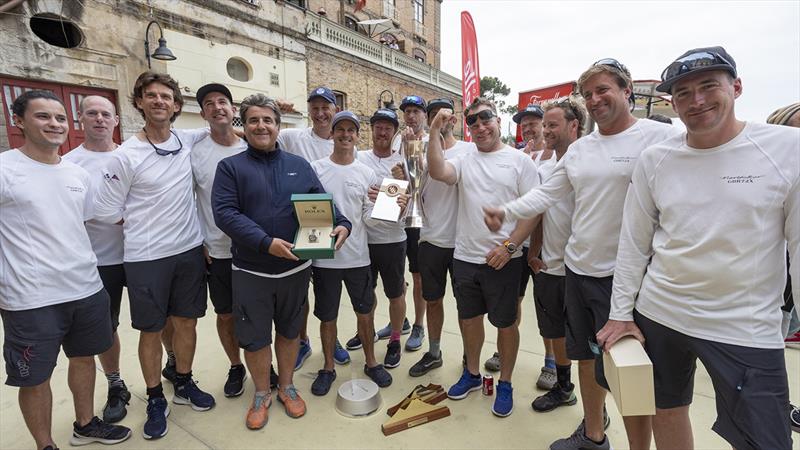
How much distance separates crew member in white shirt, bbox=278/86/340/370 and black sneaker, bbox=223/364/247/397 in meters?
0.49

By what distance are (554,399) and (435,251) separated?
1.39m

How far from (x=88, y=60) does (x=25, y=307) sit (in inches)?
320

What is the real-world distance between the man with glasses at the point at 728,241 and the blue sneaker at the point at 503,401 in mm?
1314

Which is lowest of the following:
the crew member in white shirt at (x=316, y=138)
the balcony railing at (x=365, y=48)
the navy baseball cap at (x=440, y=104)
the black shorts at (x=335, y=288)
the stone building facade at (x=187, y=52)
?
the black shorts at (x=335, y=288)

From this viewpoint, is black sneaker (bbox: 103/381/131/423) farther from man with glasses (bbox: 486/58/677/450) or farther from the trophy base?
man with glasses (bbox: 486/58/677/450)

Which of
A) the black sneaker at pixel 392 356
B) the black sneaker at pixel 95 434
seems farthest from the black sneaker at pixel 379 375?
the black sneaker at pixel 95 434

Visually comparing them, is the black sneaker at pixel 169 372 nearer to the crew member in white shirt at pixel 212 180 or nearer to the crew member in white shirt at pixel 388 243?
the crew member in white shirt at pixel 212 180

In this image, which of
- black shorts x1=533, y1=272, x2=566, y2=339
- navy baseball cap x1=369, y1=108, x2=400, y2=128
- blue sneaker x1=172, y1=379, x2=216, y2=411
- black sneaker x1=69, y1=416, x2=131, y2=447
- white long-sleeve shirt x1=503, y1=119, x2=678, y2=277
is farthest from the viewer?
navy baseball cap x1=369, y1=108, x2=400, y2=128

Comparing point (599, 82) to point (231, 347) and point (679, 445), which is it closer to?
point (679, 445)

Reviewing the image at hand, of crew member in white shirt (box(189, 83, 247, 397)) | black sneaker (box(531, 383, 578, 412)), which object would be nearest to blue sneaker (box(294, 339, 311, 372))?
crew member in white shirt (box(189, 83, 247, 397))

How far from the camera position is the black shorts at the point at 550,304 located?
2.56 m

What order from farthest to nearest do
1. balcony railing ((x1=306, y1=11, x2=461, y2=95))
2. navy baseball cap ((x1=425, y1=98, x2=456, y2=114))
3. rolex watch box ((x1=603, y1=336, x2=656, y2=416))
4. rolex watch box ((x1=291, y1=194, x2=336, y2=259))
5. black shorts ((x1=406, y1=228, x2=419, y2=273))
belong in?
balcony railing ((x1=306, y1=11, x2=461, y2=95))
black shorts ((x1=406, y1=228, x2=419, y2=273))
navy baseball cap ((x1=425, y1=98, x2=456, y2=114))
rolex watch box ((x1=291, y1=194, x2=336, y2=259))
rolex watch box ((x1=603, y1=336, x2=656, y2=416))

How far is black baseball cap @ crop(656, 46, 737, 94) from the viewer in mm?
1420

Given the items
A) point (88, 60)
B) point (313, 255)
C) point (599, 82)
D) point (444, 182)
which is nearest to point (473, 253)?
point (444, 182)
